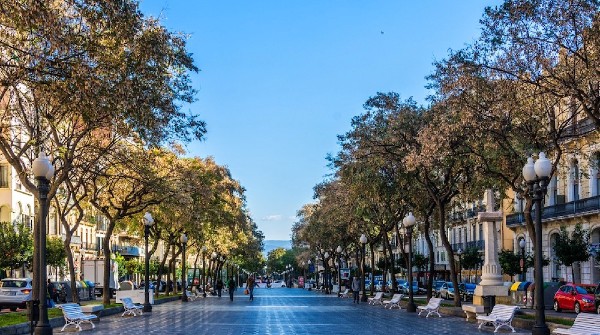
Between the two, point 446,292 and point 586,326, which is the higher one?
point 586,326

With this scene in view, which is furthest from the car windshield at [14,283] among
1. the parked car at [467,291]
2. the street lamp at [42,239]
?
the parked car at [467,291]

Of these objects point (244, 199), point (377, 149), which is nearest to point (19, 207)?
point (244, 199)

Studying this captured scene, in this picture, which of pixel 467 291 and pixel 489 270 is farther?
pixel 467 291

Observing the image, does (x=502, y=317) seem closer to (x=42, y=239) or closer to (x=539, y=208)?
(x=539, y=208)

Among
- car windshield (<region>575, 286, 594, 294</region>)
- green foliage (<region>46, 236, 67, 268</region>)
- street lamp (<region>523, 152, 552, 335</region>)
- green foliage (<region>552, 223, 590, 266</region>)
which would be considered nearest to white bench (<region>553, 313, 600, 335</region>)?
street lamp (<region>523, 152, 552, 335</region>)

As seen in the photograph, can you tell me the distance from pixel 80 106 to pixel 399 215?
3263 cm

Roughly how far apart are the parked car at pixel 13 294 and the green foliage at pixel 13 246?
1347 cm

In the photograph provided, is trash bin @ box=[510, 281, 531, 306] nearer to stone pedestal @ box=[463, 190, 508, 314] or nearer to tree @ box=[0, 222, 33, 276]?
stone pedestal @ box=[463, 190, 508, 314]

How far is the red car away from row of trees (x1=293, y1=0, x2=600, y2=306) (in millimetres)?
6996

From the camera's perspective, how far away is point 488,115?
2488cm

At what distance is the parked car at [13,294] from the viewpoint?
40531 millimetres

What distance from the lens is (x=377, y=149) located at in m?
35.1

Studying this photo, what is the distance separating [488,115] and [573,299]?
16.5m

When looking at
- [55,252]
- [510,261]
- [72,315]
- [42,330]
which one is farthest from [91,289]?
[42,330]
